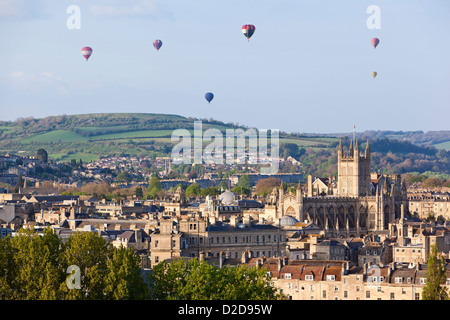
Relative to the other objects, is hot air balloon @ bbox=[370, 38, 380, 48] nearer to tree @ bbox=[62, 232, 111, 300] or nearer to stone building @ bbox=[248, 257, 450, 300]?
stone building @ bbox=[248, 257, 450, 300]

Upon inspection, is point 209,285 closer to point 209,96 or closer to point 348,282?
point 348,282

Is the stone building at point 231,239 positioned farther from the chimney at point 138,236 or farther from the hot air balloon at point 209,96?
the hot air balloon at point 209,96

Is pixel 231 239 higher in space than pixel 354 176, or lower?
lower

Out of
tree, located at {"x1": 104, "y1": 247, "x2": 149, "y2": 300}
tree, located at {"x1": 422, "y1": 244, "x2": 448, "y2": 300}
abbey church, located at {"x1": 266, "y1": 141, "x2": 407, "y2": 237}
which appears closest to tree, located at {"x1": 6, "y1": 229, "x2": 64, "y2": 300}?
tree, located at {"x1": 104, "y1": 247, "x2": 149, "y2": 300}

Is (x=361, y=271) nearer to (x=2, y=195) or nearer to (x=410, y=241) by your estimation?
(x=410, y=241)

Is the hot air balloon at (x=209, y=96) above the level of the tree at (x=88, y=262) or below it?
above

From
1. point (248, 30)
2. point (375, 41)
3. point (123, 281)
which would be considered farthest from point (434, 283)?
point (375, 41)

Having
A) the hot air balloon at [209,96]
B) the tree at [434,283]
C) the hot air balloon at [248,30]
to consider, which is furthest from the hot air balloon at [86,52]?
the tree at [434,283]
